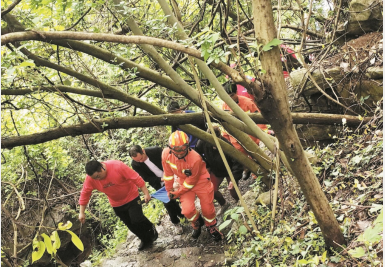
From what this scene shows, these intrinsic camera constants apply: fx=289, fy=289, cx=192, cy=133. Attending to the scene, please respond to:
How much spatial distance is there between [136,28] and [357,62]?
3464mm

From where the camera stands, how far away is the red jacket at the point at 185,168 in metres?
4.53

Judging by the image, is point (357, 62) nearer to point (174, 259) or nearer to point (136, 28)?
point (136, 28)

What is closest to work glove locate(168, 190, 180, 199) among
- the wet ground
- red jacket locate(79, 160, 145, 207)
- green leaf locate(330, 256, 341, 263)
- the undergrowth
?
red jacket locate(79, 160, 145, 207)

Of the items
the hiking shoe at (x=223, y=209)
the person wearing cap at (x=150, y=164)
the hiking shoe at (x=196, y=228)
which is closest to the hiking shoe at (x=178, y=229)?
the person wearing cap at (x=150, y=164)

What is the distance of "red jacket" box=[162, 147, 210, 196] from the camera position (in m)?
4.53

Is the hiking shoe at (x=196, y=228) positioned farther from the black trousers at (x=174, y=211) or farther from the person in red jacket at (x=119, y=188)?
the person in red jacket at (x=119, y=188)

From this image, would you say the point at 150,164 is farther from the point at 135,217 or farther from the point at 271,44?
the point at 271,44

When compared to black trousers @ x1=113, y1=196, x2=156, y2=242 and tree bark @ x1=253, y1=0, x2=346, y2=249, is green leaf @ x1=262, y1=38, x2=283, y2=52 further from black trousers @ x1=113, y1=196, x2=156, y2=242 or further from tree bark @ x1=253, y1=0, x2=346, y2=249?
black trousers @ x1=113, y1=196, x2=156, y2=242

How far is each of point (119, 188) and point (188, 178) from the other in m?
1.30

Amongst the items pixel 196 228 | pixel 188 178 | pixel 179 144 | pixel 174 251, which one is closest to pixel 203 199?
pixel 188 178

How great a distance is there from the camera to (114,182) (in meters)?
4.92

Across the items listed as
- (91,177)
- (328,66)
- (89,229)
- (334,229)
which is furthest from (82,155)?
(334,229)

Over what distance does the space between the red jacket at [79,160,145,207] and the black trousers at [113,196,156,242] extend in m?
0.27

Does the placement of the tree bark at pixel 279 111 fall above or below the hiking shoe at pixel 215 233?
above
